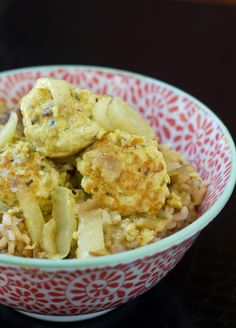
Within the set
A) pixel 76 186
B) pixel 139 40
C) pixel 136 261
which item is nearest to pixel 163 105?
pixel 76 186

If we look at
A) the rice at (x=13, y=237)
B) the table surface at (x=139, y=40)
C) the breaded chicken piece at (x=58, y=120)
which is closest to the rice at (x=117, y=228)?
the rice at (x=13, y=237)

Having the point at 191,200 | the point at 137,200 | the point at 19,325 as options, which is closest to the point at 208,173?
the point at 191,200

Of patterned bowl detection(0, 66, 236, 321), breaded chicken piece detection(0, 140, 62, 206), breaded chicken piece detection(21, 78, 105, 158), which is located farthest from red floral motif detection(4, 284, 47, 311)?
breaded chicken piece detection(21, 78, 105, 158)

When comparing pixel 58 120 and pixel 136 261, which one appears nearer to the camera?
pixel 136 261

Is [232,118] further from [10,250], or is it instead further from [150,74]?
[10,250]

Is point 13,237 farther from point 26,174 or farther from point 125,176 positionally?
point 125,176

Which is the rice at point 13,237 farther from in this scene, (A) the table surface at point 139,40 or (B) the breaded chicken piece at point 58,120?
(A) the table surface at point 139,40
